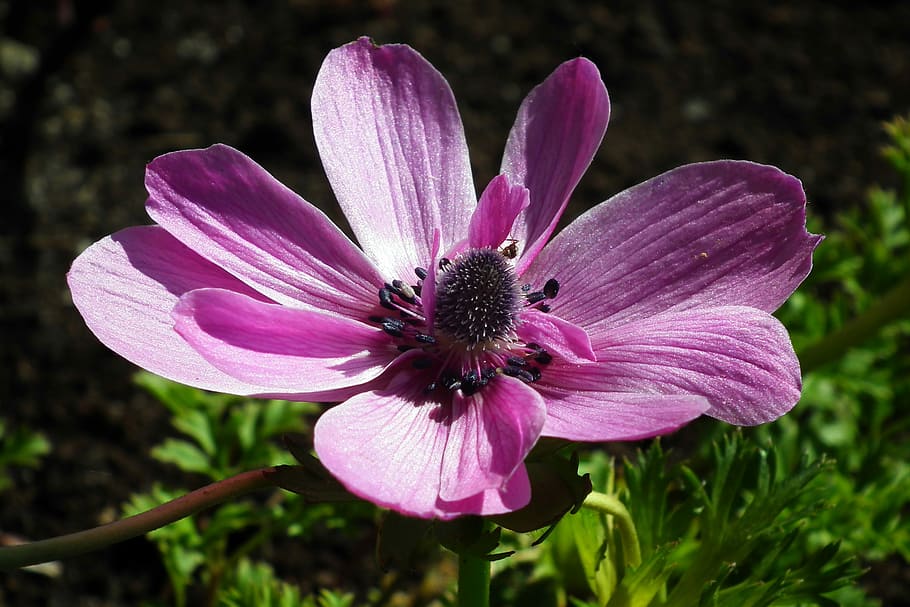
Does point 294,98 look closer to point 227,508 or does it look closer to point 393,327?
point 227,508

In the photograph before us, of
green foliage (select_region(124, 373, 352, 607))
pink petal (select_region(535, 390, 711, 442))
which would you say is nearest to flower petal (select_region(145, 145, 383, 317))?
pink petal (select_region(535, 390, 711, 442))

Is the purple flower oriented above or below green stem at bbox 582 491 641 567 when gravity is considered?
above

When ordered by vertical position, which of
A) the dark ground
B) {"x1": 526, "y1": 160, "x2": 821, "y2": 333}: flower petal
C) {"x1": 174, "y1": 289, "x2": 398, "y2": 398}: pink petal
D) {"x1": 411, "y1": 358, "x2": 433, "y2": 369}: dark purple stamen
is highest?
the dark ground

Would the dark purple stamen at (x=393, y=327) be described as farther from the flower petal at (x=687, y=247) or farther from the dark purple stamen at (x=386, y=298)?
the flower petal at (x=687, y=247)

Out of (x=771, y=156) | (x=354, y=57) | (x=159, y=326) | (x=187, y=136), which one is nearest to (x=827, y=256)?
(x=771, y=156)

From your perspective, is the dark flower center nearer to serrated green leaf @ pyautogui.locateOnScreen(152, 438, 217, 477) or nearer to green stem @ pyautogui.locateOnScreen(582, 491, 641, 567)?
green stem @ pyautogui.locateOnScreen(582, 491, 641, 567)

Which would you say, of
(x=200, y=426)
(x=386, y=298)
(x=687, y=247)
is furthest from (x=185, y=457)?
(x=687, y=247)

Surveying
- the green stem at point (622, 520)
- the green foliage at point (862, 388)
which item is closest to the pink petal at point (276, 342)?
the green stem at point (622, 520)
